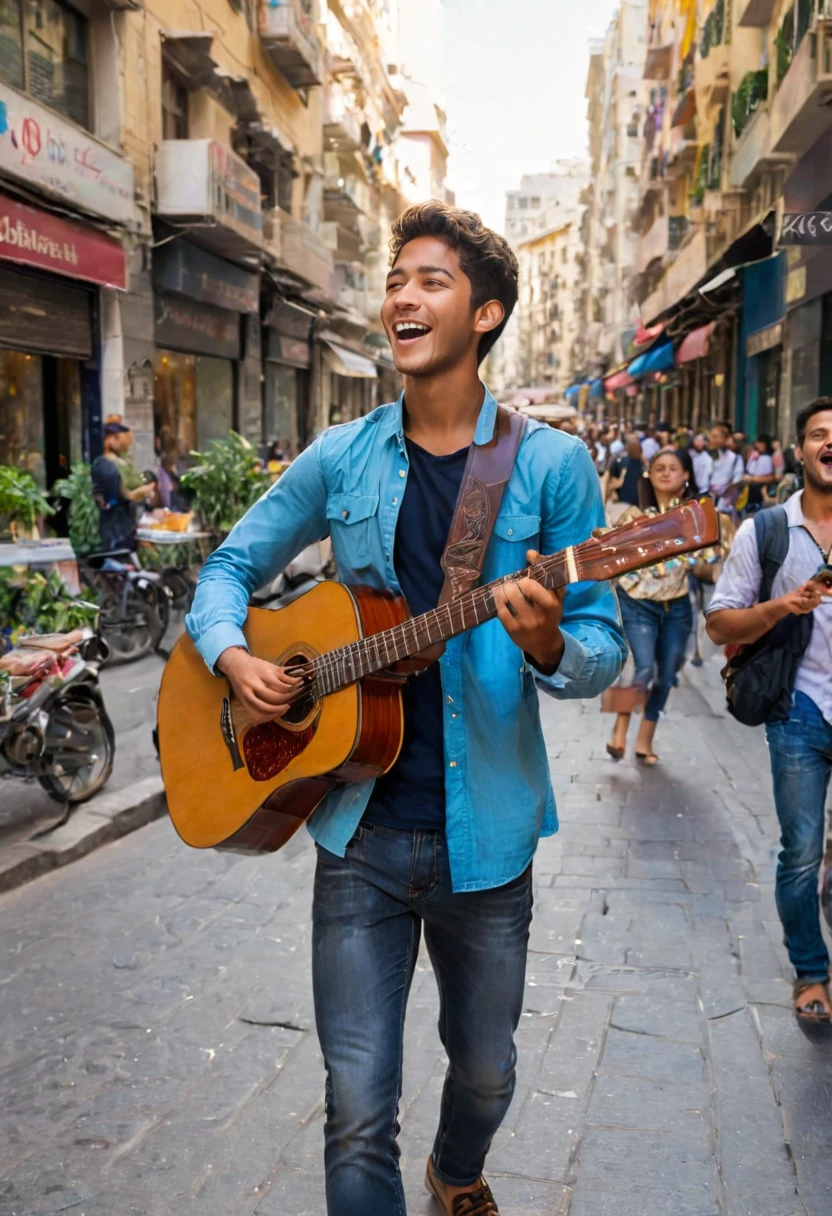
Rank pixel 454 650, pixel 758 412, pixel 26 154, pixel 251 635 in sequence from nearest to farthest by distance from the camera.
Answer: pixel 454 650 → pixel 251 635 → pixel 26 154 → pixel 758 412

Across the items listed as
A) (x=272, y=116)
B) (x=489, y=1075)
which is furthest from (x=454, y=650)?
(x=272, y=116)

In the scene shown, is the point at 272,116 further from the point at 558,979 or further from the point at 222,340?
the point at 558,979

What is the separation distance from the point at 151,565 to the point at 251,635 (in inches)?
379

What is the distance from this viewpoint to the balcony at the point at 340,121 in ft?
105

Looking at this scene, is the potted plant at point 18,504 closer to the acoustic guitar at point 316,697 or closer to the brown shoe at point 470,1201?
the acoustic guitar at point 316,697

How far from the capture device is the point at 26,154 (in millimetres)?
13234

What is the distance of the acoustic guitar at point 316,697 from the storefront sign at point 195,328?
16.6 m

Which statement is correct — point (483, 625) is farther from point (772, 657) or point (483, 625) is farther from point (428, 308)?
point (772, 657)

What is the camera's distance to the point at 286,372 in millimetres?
29031

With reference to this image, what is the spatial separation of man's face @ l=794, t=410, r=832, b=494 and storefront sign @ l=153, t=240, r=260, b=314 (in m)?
16.0

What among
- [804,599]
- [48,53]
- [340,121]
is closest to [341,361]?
[340,121]

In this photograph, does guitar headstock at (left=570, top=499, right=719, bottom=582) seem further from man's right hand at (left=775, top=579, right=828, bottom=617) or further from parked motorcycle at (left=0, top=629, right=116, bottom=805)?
parked motorcycle at (left=0, top=629, right=116, bottom=805)

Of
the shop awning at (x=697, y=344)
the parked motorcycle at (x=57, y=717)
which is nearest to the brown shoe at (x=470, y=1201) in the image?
the parked motorcycle at (x=57, y=717)

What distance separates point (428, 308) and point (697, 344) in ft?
83.3
